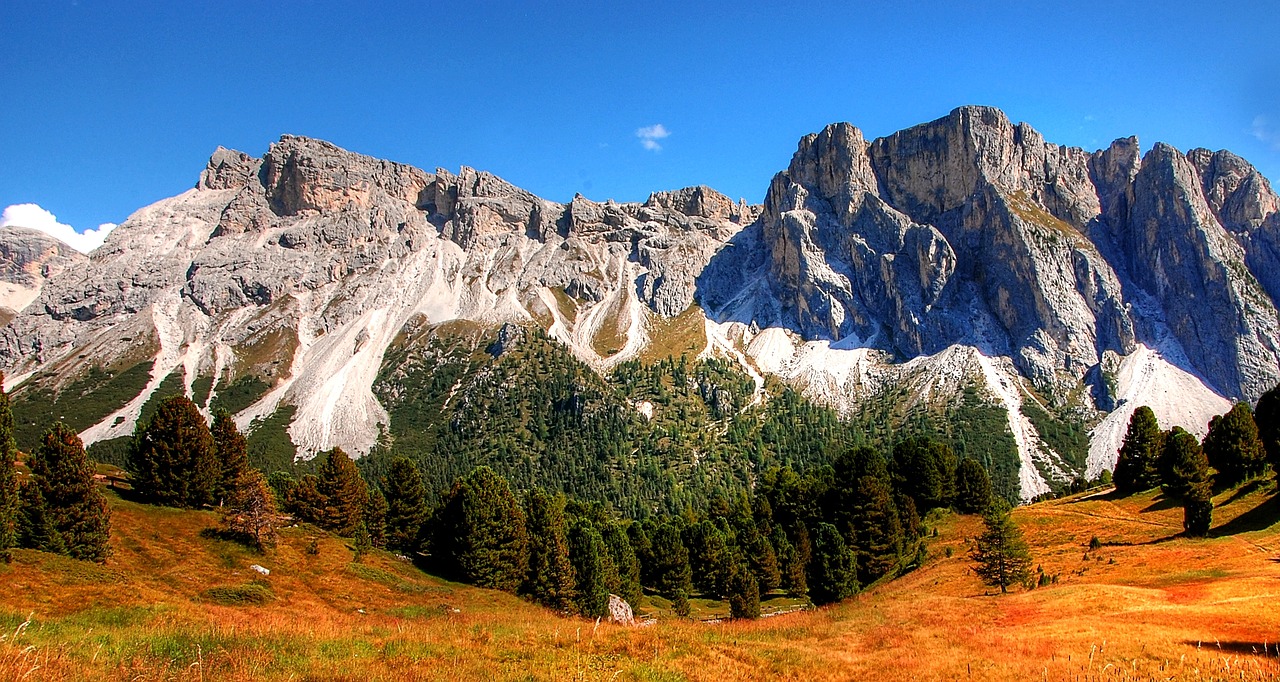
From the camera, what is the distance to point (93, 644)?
1248cm

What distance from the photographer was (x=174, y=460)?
4759cm

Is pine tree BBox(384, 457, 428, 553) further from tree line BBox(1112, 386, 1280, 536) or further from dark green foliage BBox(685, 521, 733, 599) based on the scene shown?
tree line BBox(1112, 386, 1280, 536)

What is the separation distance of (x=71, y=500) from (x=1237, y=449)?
3571 inches

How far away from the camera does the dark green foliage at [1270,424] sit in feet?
184

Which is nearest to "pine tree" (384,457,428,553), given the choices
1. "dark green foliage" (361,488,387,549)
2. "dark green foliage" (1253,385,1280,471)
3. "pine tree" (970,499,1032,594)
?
"dark green foliage" (361,488,387,549)

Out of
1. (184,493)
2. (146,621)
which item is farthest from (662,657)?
(184,493)

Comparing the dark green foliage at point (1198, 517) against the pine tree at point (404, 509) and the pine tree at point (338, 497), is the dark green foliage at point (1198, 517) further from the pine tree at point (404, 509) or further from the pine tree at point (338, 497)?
the pine tree at point (338, 497)

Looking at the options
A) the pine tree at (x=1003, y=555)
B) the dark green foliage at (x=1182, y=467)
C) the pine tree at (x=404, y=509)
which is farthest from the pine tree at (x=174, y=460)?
the dark green foliage at (x=1182, y=467)

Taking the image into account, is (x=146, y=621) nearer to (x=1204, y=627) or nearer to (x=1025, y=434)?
(x=1204, y=627)

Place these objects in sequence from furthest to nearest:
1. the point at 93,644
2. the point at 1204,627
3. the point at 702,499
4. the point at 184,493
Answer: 1. the point at 702,499
2. the point at 184,493
3. the point at 1204,627
4. the point at 93,644

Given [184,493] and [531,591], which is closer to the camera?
[184,493]

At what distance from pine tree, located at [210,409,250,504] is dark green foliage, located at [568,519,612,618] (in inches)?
1102

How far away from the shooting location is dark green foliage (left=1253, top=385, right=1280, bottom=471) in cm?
5596

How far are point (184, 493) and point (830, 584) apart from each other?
49.7 m
